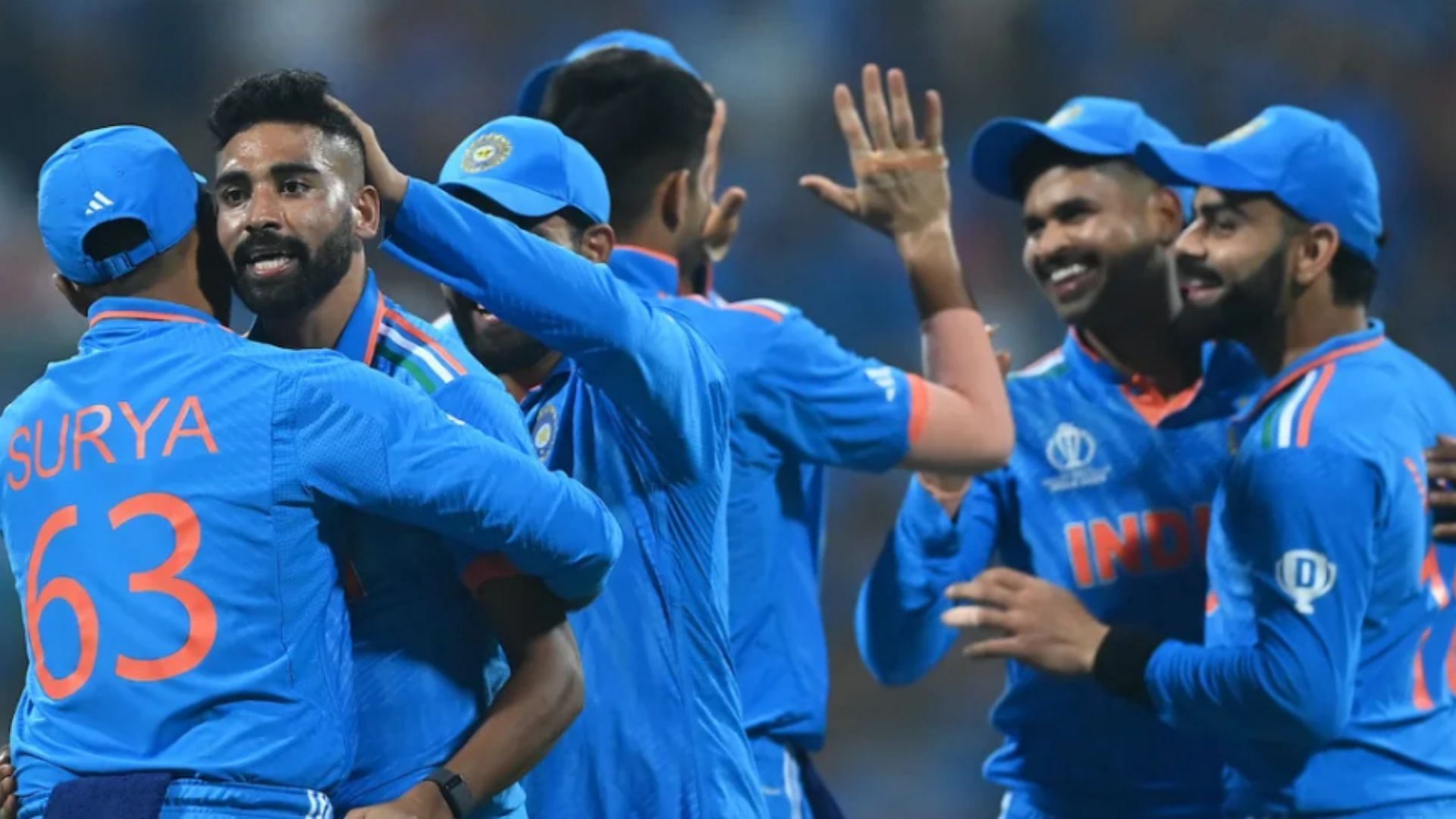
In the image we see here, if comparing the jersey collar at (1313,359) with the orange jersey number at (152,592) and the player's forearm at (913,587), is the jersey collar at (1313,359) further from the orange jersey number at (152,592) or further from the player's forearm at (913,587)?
the orange jersey number at (152,592)

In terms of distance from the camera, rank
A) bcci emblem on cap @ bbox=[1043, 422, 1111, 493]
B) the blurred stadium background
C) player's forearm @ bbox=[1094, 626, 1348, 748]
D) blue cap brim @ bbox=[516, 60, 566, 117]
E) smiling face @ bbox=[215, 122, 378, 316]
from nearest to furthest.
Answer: smiling face @ bbox=[215, 122, 378, 316] → player's forearm @ bbox=[1094, 626, 1348, 748] → bcci emblem on cap @ bbox=[1043, 422, 1111, 493] → blue cap brim @ bbox=[516, 60, 566, 117] → the blurred stadium background

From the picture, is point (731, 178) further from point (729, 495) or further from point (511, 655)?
point (511, 655)

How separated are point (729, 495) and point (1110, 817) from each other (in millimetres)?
1242

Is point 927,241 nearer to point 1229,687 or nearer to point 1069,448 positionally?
point 1069,448

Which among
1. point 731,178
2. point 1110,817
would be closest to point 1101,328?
point 1110,817

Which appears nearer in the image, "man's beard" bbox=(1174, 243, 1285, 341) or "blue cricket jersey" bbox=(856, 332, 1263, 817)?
"man's beard" bbox=(1174, 243, 1285, 341)

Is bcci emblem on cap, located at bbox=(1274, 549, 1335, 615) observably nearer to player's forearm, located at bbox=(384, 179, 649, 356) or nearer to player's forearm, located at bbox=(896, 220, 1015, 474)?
player's forearm, located at bbox=(896, 220, 1015, 474)

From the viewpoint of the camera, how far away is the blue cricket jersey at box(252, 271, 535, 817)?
2729 millimetres

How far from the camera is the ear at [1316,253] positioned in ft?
13.1

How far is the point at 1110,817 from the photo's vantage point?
4.17 meters

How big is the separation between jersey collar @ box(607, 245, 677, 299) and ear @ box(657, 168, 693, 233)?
0.10 m

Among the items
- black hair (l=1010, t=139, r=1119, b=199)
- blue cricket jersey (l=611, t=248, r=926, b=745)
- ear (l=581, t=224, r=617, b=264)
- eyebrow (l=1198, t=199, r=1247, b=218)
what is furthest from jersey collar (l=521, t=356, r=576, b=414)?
black hair (l=1010, t=139, r=1119, b=199)

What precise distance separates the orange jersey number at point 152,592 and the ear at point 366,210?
0.51 meters

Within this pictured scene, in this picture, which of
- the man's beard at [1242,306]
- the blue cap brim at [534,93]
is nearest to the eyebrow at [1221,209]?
the man's beard at [1242,306]
